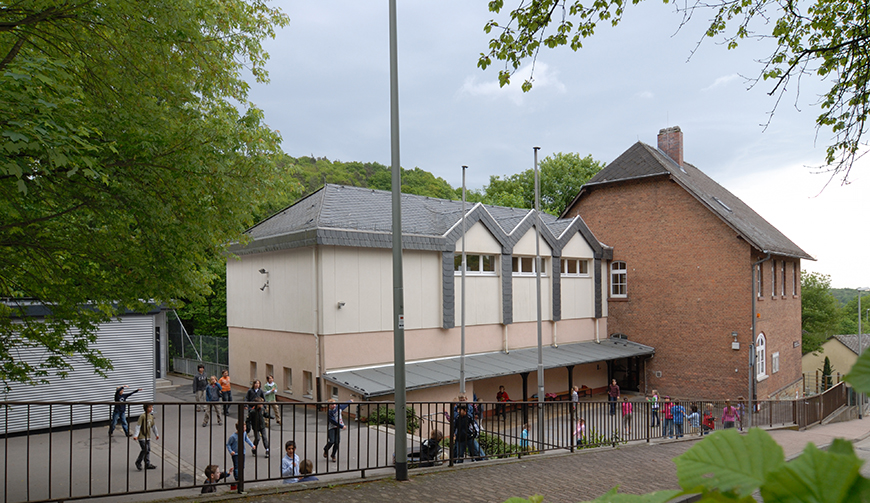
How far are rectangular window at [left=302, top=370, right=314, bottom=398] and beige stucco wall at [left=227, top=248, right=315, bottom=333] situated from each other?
1769 millimetres

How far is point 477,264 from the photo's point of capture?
2852 cm

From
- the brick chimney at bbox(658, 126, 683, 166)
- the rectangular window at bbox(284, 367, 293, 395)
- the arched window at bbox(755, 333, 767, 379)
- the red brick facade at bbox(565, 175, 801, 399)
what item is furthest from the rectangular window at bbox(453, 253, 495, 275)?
the brick chimney at bbox(658, 126, 683, 166)

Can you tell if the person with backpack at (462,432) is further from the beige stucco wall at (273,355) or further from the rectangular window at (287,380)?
the rectangular window at (287,380)

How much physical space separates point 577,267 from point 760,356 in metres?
11.1

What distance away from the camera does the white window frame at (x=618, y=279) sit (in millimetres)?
35406

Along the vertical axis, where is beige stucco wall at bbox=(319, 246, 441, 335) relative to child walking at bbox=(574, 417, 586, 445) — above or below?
above

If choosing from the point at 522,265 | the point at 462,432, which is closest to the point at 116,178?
the point at 462,432

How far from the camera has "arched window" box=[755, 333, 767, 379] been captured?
3080 centimetres

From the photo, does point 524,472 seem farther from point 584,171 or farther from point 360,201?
point 584,171

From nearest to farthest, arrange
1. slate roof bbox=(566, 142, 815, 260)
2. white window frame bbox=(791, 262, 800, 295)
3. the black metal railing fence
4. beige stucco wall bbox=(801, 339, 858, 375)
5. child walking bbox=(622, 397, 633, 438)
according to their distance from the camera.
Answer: the black metal railing fence
child walking bbox=(622, 397, 633, 438)
slate roof bbox=(566, 142, 815, 260)
white window frame bbox=(791, 262, 800, 295)
beige stucco wall bbox=(801, 339, 858, 375)

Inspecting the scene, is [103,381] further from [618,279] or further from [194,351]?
[618,279]

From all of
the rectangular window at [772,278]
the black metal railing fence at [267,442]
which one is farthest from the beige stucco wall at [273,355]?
the rectangular window at [772,278]

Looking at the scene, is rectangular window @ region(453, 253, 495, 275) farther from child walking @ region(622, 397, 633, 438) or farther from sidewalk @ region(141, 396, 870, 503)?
sidewalk @ region(141, 396, 870, 503)

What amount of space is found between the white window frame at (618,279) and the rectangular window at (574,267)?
7.04 ft
